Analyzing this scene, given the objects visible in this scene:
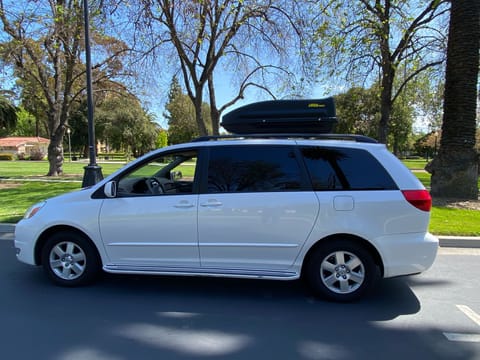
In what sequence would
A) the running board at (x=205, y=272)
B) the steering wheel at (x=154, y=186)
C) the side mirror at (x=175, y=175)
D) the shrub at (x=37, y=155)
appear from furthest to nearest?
the shrub at (x=37, y=155) < the side mirror at (x=175, y=175) < the steering wheel at (x=154, y=186) < the running board at (x=205, y=272)

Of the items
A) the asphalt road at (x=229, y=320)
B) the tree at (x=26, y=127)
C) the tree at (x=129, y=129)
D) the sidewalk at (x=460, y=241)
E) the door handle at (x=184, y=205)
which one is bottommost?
the asphalt road at (x=229, y=320)

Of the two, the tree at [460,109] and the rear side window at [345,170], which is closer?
the rear side window at [345,170]

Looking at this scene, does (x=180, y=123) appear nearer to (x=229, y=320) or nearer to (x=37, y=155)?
(x=37, y=155)

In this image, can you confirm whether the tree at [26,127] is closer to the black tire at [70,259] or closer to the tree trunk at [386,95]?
the tree trunk at [386,95]

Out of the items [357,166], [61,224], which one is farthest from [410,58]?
[61,224]

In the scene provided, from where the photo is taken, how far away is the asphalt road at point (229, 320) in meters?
3.07

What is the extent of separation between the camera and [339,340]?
3.26 metres

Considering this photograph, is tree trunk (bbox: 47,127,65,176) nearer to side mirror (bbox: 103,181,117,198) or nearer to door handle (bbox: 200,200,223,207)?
side mirror (bbox: 103,181,117,198)

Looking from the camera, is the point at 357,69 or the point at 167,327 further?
the point at 357,69

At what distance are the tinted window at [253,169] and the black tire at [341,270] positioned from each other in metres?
0.78

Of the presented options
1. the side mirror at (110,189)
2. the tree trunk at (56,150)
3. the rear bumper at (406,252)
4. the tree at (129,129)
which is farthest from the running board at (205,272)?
the tree at (129,129)

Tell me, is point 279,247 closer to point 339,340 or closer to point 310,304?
point 310,304

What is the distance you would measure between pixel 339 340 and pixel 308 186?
1556 mm

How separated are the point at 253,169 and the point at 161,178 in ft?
4.87
